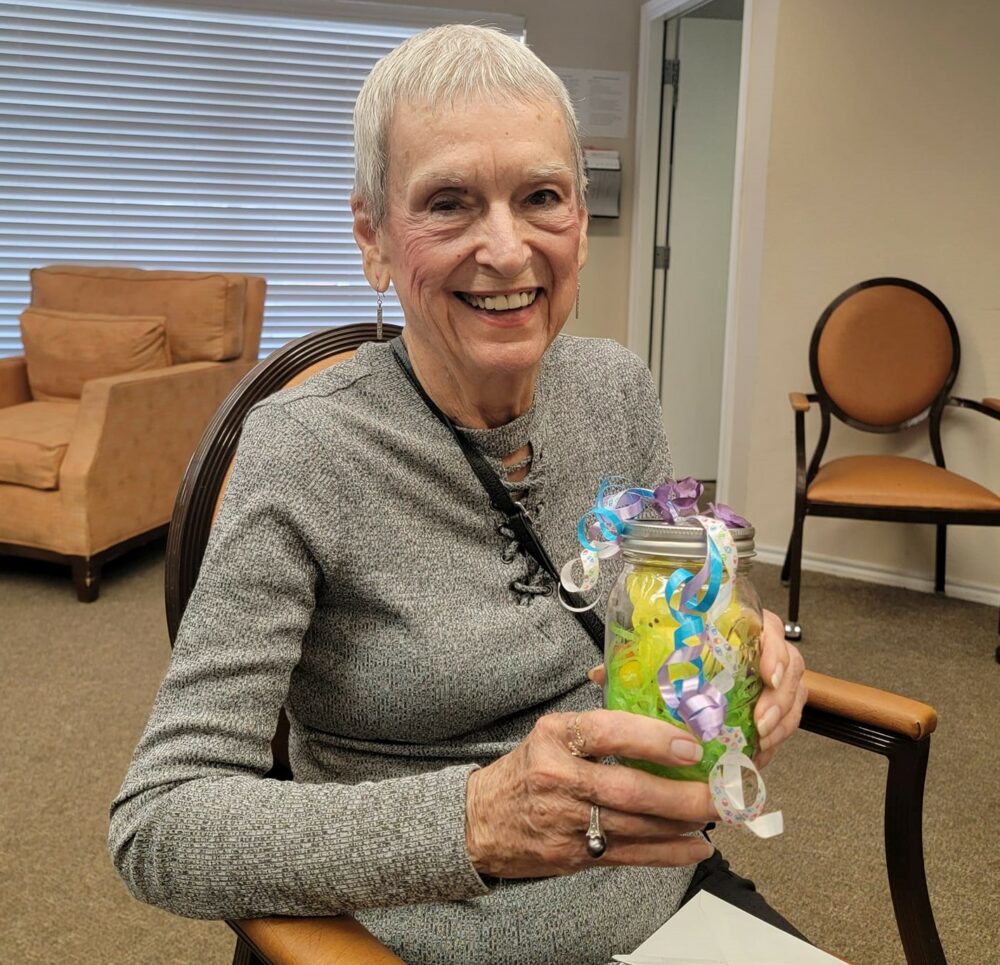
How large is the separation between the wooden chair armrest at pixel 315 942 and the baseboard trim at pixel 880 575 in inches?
135

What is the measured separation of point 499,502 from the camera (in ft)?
3.39

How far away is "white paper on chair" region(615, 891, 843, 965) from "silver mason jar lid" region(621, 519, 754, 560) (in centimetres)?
40

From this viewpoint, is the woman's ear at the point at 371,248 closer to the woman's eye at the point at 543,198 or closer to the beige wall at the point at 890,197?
the woman's eye at the point at 543,198

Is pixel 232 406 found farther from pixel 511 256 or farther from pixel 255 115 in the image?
pixel 255 115

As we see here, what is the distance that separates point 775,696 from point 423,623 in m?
0.37

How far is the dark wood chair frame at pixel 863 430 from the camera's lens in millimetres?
3123

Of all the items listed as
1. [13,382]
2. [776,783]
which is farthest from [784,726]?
[13,382]

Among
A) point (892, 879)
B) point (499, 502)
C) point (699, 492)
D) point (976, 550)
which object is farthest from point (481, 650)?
point (976, 550)

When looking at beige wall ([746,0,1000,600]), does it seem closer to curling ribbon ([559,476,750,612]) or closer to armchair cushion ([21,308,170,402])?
armchair cushion ([21,308,170,402])

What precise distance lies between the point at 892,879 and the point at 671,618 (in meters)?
0.70

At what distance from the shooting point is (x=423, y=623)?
0.96 meters

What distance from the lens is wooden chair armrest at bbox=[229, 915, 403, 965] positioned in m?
0.75

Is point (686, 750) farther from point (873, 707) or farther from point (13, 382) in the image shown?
point (13, 382)

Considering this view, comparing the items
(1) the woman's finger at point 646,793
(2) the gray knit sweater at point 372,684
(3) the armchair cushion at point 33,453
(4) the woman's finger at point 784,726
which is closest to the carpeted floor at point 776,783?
(3) the armchair cushion at point 33,453
